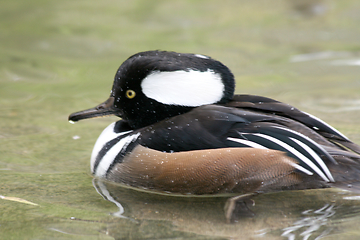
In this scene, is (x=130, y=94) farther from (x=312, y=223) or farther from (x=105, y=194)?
(x=312, y=223)

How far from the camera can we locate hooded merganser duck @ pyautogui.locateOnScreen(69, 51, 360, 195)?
11.6 feet

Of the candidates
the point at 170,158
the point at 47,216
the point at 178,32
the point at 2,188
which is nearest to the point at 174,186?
the point at 170,158

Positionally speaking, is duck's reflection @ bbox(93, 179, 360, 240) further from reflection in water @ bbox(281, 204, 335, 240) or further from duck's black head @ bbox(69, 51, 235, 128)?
duck's black head @ bbox(69, 51, 235, 128)

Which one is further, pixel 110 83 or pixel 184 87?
pixel 110 83

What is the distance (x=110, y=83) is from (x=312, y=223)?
495 cm

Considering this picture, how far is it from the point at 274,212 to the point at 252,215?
0.64ft

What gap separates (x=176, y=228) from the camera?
3408 mm

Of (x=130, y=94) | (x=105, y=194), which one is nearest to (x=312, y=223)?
(x=105, y=194)

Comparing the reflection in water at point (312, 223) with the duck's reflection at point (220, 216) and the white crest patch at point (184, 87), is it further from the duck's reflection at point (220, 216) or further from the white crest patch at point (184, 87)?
the white crest patch at point (184, 87)

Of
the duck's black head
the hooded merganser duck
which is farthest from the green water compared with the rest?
the duck's black head

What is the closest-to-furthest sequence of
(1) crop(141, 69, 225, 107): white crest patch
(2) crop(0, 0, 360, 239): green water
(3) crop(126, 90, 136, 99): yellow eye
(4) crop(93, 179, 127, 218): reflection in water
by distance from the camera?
(2) crop(0, 0, 360, 239): green water, (4) crop(93, 179, 127, 218): reflection in water, (1) crop(141, 69, 225, 107): white crest patch, (3) crop(126, 90, 136, 99): yellow eye

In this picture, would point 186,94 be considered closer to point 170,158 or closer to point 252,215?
point 170,158

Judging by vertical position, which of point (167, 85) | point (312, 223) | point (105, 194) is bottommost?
point (105, 194)

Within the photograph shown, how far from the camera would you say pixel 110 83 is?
7.67m
